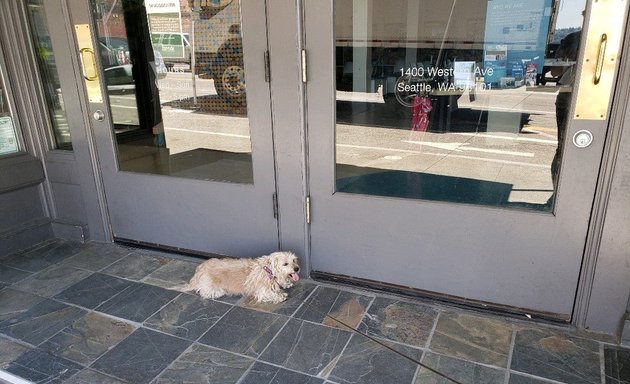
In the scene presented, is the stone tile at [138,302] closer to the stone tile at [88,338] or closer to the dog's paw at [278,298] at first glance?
the stone tile at [88,338]

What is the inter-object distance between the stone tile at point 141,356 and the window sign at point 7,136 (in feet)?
6.48

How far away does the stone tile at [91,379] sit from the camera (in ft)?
6.78

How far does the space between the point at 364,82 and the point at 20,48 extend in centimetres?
259

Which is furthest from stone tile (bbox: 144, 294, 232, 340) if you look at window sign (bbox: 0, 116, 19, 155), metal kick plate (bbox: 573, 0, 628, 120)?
metal kick plate (bbox: 573, 0, 628, 120)

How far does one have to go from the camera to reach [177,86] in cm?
299

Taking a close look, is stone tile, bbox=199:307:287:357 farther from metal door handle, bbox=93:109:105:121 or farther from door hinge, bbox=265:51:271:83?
metal door handle, bbox=93:109:105:121

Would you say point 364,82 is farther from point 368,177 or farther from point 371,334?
point 371,334

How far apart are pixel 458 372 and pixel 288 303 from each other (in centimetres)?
104

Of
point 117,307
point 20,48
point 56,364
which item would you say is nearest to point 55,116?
point 20,48

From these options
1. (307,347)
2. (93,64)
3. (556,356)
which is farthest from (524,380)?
(93,64)

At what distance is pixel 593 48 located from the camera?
198 cm

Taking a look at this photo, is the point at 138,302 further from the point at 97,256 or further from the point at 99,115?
the point at 99,115

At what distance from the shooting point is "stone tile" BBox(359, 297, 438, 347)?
7.63ft

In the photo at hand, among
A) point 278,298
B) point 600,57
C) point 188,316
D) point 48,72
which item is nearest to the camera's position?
point 600,57
